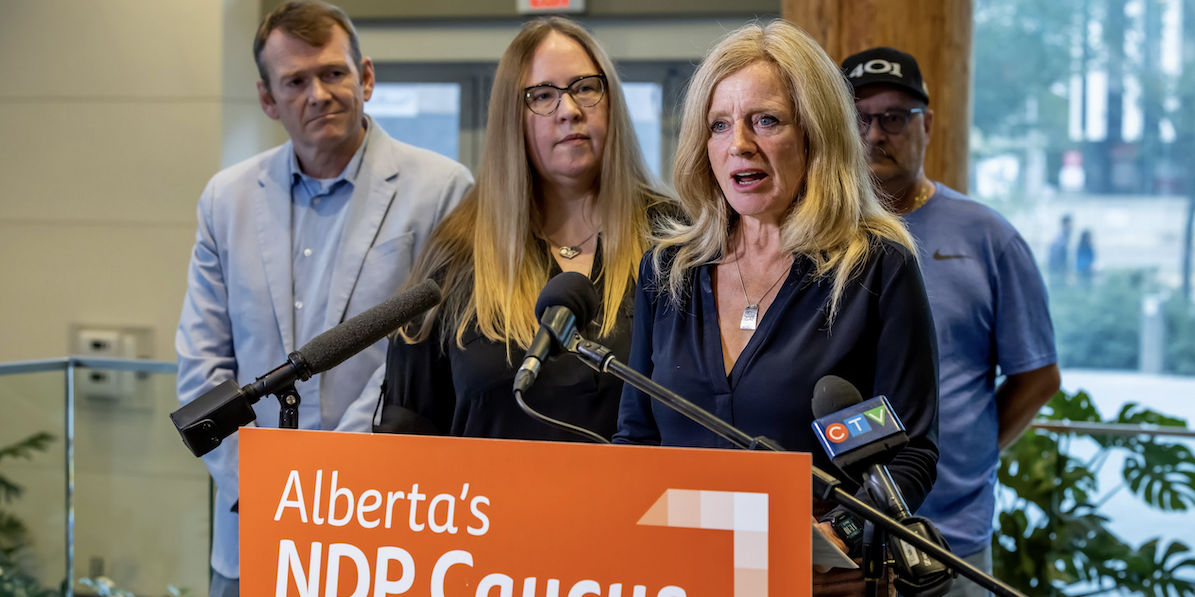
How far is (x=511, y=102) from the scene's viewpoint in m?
2.08

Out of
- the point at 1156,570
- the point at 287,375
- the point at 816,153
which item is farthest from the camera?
the point at 1156,570

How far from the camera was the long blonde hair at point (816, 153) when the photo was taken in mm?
1569

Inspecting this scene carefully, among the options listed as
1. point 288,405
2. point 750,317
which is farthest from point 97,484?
point 750,317

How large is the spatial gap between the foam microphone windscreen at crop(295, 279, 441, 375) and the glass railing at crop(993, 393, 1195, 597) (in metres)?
2.66

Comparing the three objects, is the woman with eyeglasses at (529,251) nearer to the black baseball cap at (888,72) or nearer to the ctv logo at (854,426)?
the black baseball cap at (888,72)

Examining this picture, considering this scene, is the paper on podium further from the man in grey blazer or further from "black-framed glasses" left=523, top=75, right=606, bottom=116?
the man in grey blazer

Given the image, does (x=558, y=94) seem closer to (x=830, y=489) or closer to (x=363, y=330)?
(x=363, y=330)

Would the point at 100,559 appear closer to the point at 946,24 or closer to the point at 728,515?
the point at 728,515

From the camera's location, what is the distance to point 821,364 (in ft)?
4.85

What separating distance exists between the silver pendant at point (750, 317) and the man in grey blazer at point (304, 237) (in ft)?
3.46

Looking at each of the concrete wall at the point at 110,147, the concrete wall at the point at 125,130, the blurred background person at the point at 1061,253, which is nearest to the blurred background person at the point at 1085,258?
the blurred background person at the point at 1061,253

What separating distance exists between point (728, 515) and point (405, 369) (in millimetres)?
1121

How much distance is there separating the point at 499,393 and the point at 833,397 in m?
0.99

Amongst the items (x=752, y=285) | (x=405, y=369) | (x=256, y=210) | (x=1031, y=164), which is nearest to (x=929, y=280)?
(x=752, y=285)
